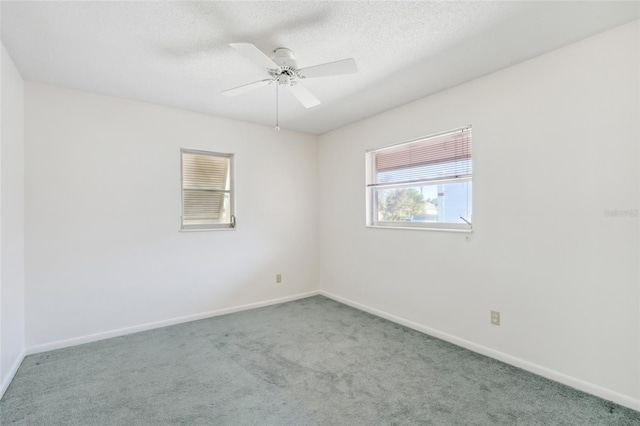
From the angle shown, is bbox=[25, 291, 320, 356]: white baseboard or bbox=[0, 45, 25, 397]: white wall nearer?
bbox=[0, 45, 25, 397]: white wall

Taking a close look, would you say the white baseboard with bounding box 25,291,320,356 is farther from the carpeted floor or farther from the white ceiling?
the white ceiling

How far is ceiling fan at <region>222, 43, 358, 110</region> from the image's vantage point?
190 cm

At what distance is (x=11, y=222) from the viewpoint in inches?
94.2

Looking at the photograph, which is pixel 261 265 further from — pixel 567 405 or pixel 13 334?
pixel 567 405

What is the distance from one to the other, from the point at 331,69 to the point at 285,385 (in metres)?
2.25

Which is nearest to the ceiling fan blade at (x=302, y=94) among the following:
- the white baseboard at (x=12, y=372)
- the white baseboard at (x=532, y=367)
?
the white baseboard at (x=532, y=367)

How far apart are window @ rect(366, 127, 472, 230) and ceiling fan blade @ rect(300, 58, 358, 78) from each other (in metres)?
1.45

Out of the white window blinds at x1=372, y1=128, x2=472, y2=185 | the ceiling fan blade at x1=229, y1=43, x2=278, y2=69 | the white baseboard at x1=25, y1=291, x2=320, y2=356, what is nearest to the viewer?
the ceiling fan blade at x1=229, y1=43, x2=278, y2=69

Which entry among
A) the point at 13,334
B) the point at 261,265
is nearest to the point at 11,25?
the point at 13,334

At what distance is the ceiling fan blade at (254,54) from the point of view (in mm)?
1758

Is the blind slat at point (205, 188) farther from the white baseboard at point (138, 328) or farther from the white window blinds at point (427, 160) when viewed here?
the white window blinds at point (427, 160)

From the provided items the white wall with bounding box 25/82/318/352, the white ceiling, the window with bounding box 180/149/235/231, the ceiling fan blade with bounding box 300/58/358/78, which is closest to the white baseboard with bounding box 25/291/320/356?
the white wall with bounding box 25/82/318/352

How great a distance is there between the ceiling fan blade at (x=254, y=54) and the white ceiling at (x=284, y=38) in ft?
0.66

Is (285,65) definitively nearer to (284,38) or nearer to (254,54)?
(284,38)
